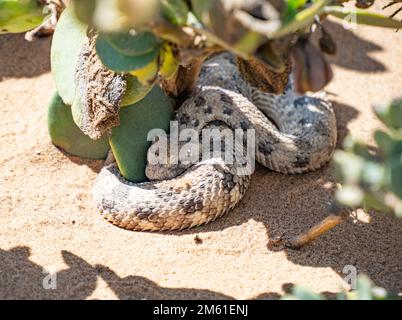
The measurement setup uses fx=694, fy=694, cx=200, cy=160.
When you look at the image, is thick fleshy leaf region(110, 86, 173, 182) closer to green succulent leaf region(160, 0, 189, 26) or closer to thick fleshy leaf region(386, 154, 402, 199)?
green succulent leaf region(160, 0, 189, 26)

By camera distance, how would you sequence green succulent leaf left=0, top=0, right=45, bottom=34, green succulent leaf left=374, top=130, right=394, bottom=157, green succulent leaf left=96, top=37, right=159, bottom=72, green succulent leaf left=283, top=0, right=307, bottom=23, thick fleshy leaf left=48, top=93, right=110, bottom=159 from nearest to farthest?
green succulent leaf left=374, top=130, right=394, bottom=157 < green succulent leaf left=283, top=0, right=307, bottom=23 < green succulent leaf left=96, top=37, right=159, bottom=72 < green succulent leaf left=0, top=0, right=45, bottom=34 < thick fleshy leaf left=48, top=93, right=110, bottom=159

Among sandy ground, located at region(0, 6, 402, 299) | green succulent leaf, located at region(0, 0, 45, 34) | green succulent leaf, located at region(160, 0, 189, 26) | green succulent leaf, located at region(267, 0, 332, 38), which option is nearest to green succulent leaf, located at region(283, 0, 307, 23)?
green succulent leaf, located at region(267, 0, 332, 38)

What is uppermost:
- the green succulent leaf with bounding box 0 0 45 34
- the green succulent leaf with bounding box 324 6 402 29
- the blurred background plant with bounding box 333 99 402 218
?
the green succulent leaf with bounding box 324 6 402 29

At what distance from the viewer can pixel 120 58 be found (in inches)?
117

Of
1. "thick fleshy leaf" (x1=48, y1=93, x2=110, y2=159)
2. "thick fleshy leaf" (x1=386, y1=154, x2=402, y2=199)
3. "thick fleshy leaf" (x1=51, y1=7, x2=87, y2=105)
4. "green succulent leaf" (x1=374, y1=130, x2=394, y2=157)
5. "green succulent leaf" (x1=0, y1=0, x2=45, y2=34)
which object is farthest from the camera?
"thick fleshy leaf" (x1=48, y1=93, x2=110, y2=159)

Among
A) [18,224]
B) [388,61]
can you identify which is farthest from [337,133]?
[18,224]

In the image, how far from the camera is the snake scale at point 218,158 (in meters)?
3.92

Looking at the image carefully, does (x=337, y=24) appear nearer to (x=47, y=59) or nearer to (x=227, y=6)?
(x=47, y=59)

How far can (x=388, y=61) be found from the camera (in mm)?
5727

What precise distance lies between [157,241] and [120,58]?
1230 millimetres

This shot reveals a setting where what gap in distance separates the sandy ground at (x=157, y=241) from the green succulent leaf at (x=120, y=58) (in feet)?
3.61

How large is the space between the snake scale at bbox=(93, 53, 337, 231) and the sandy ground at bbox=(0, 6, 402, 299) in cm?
9

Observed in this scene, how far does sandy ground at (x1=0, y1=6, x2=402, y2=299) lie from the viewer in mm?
3416

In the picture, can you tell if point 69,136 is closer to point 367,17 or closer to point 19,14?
point 19,14
